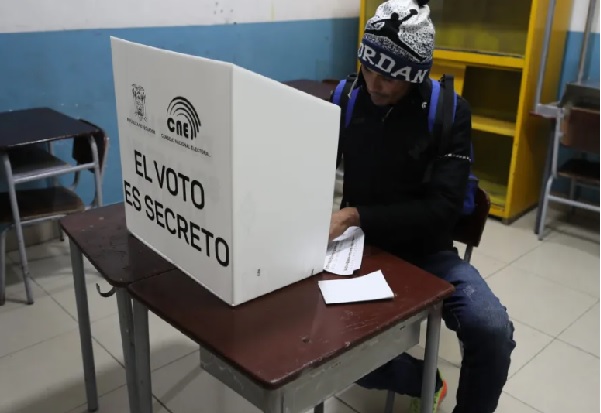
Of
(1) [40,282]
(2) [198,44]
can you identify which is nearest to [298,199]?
(1) [40,282]

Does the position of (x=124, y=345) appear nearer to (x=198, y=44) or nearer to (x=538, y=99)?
(x=198, y=44)

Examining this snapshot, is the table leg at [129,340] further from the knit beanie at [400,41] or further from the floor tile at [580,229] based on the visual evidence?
the floor tile at [580,229]

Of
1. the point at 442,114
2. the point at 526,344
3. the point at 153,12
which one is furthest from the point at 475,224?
the point at 153,12

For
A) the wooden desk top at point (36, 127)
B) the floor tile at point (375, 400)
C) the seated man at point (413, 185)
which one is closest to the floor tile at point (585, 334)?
the floor tile at point (375, 400)

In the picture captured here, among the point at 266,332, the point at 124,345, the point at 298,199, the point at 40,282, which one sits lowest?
the point at 40,282

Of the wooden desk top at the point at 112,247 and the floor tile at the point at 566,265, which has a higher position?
the wooden desk top at the point at 112,247

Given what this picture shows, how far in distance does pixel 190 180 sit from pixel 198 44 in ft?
7.40

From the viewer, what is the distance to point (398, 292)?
1.12m

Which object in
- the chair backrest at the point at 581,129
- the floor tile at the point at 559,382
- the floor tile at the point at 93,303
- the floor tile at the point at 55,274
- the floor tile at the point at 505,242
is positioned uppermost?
the chair backrest at the point at 581,129

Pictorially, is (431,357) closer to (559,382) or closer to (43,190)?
(559,382)

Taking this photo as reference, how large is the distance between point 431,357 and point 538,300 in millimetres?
1449

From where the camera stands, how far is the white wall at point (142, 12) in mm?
2518

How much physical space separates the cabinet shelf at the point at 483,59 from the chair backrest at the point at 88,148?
75.8 inches

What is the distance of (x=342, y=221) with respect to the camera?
1352mm
